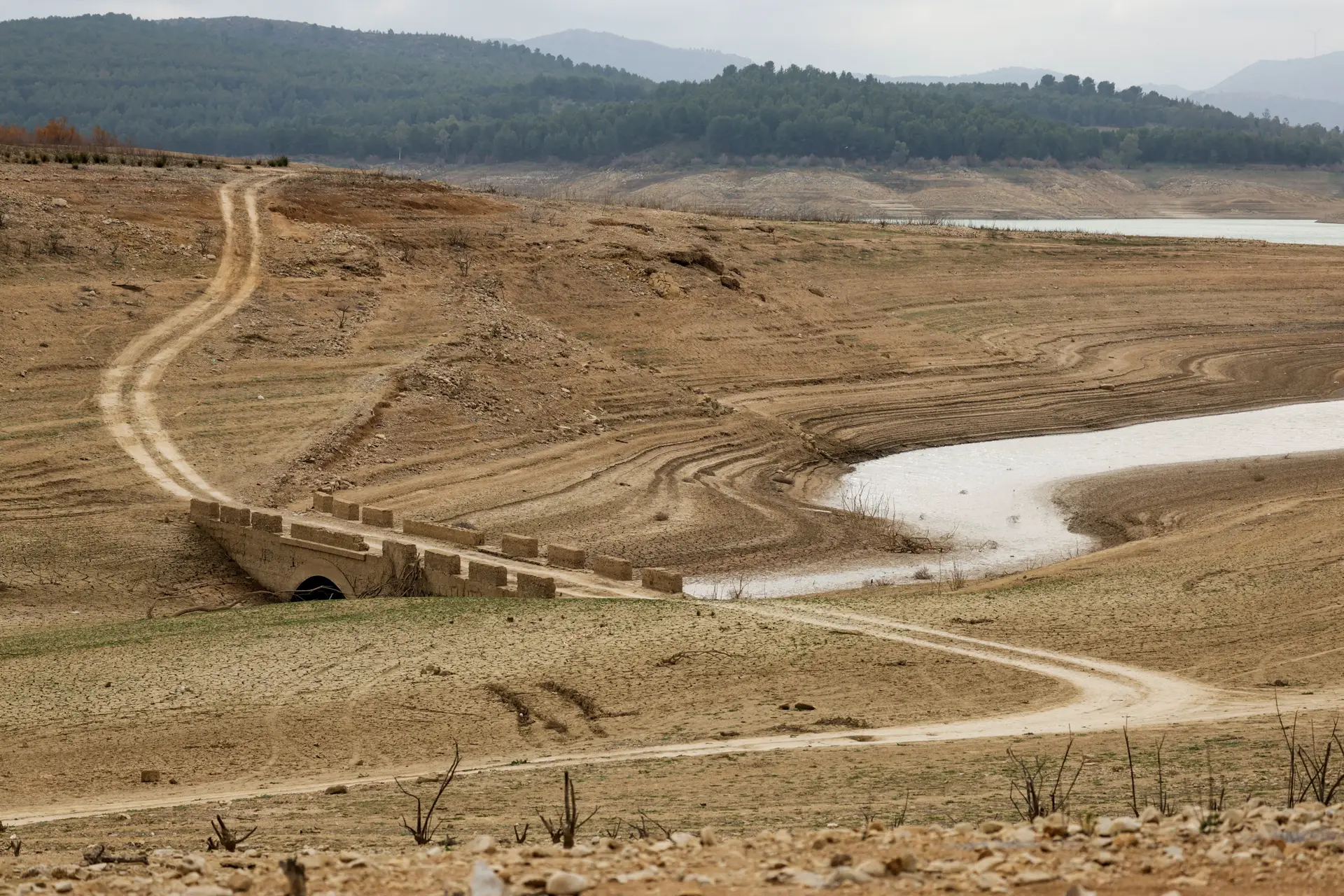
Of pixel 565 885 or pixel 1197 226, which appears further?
pixel 1197 226

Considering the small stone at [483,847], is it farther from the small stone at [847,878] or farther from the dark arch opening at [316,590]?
the dark arch opening at [316,590]

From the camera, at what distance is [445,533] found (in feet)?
95.7

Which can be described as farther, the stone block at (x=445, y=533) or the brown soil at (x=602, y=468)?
the stone block at (x=445, y=533)

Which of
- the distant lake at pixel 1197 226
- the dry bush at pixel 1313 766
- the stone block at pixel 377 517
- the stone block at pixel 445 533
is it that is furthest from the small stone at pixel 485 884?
the distant lake at pixel 1197 226

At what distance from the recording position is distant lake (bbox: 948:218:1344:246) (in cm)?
10181

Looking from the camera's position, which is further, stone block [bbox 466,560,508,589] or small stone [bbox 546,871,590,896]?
stone block [bbox 466,560,508,589]

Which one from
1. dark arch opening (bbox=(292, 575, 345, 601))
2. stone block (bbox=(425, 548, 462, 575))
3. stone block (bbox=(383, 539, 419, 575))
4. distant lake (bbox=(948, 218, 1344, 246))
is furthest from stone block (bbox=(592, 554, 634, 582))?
distant lake (bbox=(948, 218, 1344, 246))

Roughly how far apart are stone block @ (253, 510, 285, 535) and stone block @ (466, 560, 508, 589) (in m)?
5.87

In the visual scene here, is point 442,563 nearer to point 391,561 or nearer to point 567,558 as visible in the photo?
point 391,561

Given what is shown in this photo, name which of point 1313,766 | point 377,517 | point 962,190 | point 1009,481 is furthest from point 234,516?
point 962,190

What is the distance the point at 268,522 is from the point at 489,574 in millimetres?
6663

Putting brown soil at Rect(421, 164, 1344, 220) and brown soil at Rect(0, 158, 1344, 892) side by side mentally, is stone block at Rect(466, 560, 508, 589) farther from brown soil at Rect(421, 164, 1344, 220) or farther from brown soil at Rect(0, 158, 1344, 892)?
brown soil at Rect(421, 164, 1344, 220)

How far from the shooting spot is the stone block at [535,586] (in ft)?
80.4

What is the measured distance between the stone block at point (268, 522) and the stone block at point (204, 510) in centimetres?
109
